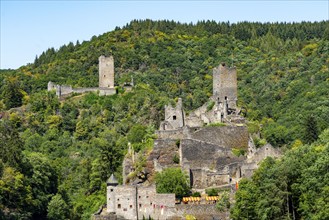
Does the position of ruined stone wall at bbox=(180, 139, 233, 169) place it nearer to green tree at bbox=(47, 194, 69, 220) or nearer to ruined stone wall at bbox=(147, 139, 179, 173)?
ruined stone wall at bbox=(147, 139, 179, 173)

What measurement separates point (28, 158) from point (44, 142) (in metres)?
22.4

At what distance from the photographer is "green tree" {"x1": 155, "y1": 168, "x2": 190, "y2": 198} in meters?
65.8

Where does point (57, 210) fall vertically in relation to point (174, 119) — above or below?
below

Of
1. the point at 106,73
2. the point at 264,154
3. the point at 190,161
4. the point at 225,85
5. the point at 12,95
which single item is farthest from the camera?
the point at 12,95

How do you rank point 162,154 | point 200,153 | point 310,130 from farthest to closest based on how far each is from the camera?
point 310,130, point 162,154, point 200,153

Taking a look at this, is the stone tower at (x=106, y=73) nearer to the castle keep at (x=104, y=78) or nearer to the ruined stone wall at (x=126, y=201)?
the castle keep at (x=104, y=78)

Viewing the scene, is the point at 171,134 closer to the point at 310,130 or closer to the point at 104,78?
the point at 310,130

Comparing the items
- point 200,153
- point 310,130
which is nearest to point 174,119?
point 200,153

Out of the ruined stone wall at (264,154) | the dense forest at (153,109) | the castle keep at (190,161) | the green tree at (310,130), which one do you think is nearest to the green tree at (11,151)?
the dense forest at (153,109)

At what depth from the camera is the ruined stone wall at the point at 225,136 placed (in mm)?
74875

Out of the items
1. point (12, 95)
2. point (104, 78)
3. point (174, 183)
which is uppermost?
point (104, 78)

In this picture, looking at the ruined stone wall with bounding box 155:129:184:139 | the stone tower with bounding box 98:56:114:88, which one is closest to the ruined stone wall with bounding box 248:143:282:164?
the ruined stone wall with bounding box 155:129:184:139

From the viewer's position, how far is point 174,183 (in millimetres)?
65812

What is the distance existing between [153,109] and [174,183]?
3579 centimetres
